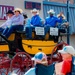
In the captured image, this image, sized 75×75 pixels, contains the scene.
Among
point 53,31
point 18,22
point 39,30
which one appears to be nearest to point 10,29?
point 18,22

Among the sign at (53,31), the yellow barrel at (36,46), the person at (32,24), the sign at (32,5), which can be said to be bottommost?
the yellow barrel at (36,46)

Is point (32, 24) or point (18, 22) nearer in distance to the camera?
point (18, 22)

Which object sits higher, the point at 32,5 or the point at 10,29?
the point at 32,5

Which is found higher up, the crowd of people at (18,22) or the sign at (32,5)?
the sign at (32,5)

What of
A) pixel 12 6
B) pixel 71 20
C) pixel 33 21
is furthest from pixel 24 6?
pixel 33 21

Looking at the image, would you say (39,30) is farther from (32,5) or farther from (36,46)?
(32,5)

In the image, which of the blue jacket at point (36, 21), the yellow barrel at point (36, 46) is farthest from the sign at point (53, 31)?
the blue jacket at point (36, 21)

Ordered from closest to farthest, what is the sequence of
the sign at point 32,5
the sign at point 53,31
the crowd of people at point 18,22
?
the crowd of people at point 18,22, the sign at point 53,31, the sign at point 32,5

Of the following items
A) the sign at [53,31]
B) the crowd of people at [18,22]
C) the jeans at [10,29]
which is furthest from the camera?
the sign at [53,31]

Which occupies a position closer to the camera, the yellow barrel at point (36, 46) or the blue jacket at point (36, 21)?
the yellow barrel at point (36, 46)

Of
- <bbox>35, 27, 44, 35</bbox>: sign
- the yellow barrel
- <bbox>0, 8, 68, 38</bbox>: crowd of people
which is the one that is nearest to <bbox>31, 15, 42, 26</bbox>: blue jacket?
<bbox>0, 8, 68, 38</bbox>: crowd of people

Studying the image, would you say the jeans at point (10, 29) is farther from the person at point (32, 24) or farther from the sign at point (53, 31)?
the sign at point (53, 31)

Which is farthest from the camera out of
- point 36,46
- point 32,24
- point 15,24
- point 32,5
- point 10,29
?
point 32,5

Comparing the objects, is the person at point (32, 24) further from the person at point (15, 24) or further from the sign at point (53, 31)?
the sign at point (53, 31)
